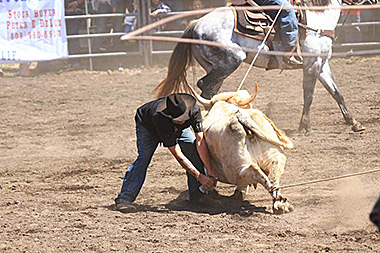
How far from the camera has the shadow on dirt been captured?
509 cm

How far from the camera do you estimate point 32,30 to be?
1249cm

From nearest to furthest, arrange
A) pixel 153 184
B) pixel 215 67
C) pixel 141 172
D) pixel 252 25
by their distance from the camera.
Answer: pixel 141 172
pixel 153 184
pixel 252 25
pixel 215 67

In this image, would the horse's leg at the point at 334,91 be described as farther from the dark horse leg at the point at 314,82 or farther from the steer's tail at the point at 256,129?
the steer's tail at the point at 256,129

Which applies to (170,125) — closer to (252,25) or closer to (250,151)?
(250,151)

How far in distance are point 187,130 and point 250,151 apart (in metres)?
0.76

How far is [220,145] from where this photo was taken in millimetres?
5004

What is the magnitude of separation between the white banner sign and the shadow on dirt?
799 cm

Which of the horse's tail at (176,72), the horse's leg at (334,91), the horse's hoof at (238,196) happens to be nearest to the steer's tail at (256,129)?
the horse's hoof at (238,196)

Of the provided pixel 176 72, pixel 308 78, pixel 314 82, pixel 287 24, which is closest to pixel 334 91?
pixel 314 82

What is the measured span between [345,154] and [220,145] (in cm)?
232

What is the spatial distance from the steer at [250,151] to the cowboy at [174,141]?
0.57 ft

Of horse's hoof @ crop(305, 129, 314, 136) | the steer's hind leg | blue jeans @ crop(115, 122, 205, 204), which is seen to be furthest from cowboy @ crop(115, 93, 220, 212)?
horse's hoof @ crop(305, 129, 314, 136)

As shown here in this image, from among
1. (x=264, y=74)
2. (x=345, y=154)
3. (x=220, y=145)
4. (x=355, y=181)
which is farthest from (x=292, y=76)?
(x=220, y=145)

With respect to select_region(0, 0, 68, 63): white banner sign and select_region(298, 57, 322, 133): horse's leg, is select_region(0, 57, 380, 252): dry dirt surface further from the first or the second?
select_region(0, 0, 68, 63): white banner sign
